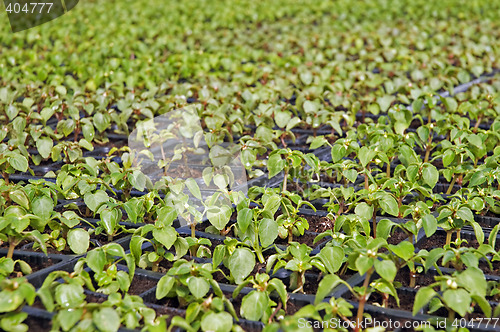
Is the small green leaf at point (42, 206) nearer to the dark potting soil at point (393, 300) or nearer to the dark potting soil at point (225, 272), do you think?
the dark potting soil at point (225, 272)

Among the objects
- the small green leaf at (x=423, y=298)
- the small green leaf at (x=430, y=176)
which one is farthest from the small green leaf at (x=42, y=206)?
the small green leaf at (x=430, y=176)

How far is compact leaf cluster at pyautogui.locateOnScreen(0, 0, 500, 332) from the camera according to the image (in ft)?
5.27

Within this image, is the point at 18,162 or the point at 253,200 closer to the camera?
the point at 253,200

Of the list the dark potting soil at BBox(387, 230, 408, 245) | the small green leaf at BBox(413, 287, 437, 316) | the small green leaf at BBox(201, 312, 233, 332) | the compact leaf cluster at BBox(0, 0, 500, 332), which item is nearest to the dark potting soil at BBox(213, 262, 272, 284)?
the compact leaf cluster at BBox(0, 0, 500, 332)

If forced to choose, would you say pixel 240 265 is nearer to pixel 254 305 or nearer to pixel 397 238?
pixel 254 305

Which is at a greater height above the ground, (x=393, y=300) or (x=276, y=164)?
(x=276, y=164)

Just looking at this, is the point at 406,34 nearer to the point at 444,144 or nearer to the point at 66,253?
the point at 444,144

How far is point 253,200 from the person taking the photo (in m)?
2.24

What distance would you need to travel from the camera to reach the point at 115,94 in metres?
3.70

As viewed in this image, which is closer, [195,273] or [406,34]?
[195,273]

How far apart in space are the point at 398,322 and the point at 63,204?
1501mm

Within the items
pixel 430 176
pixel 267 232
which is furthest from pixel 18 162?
pixel 430 176

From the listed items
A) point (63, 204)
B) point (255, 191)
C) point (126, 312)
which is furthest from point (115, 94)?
point (126, 312)

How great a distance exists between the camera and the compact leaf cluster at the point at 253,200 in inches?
63.2
